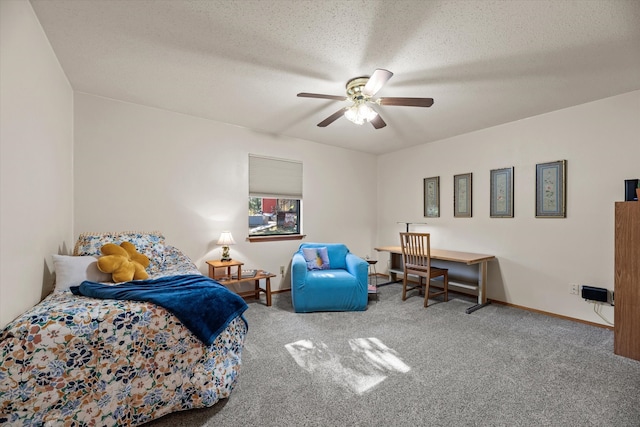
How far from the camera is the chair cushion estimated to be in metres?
3.74

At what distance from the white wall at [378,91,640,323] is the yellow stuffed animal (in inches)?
156

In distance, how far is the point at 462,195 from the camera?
4.10 metres

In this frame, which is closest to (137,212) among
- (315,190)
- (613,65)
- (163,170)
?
(163,170)

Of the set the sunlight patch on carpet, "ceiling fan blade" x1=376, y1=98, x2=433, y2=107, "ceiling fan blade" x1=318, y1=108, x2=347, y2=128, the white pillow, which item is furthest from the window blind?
the sunlight patch on carpet

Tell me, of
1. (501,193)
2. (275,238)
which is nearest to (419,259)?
(501,193)

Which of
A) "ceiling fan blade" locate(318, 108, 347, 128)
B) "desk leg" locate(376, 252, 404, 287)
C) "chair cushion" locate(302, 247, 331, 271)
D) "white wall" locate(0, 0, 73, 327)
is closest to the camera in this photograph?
"white wall" locate(0, 0, 73, 327)

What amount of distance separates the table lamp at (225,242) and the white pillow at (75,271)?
130 cm

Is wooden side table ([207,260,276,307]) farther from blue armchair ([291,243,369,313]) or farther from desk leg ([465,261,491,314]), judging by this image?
desk leg ([465,261,491,314])

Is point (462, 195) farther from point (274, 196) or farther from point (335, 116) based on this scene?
point (274, 196)

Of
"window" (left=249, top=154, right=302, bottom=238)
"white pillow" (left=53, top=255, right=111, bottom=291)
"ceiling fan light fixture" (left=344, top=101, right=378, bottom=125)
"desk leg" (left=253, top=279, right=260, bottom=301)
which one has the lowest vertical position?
"desk leg" (left=253, top=279, right=260, bottom=301)

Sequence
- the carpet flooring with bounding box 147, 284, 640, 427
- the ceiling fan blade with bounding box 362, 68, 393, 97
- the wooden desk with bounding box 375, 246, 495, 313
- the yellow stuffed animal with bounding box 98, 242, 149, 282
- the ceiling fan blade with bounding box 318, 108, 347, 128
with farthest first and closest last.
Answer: the wooden desk with bounding box 375, 246, 495, 313, the ceiling fan blade with bounding box 318, 108, 347, 128, the yellow stuffed animal with bounding box 98, 242, 149, 282, the ceiling fan blade with bounding box 362, 68, 393, 97, the carpet flooring with bounding box 147, 284, 640, 427

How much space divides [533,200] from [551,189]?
0.71 feet

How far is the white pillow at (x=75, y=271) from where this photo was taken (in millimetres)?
2004

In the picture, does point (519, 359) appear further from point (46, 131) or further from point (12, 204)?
point (46, 131)
